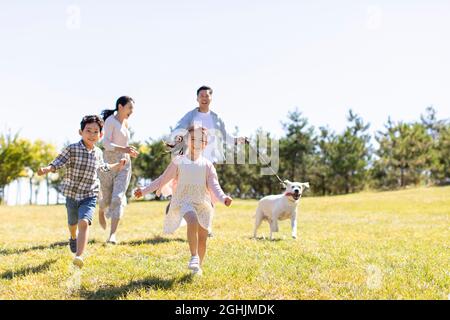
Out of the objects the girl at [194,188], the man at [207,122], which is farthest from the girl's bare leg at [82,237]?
the man at [207,122]

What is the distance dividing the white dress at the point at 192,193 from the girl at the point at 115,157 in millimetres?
2845

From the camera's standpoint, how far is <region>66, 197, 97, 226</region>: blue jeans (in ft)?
21.5

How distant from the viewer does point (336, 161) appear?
204 feet

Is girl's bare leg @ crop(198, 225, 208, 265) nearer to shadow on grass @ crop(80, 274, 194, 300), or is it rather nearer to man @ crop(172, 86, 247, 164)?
shadow on grass @ crop(80, 274, 194, 300)

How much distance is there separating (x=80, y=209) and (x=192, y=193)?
5.89 ft

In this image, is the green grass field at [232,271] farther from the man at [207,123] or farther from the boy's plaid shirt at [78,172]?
the man at [207,123]

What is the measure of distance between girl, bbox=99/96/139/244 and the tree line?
165 ft

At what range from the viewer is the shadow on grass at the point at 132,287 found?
5.09 m

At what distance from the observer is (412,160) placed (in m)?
60.3

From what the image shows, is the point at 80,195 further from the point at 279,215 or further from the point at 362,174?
the point at 362,174

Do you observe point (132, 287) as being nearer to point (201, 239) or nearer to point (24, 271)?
point (201, 239)

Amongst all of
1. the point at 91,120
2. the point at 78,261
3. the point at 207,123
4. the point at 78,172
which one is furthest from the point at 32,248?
the point at 207,123

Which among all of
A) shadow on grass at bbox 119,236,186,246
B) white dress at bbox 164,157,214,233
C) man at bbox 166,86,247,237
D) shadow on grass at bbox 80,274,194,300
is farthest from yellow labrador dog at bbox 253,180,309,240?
shadow on grass at bbox 80,274,194,300
